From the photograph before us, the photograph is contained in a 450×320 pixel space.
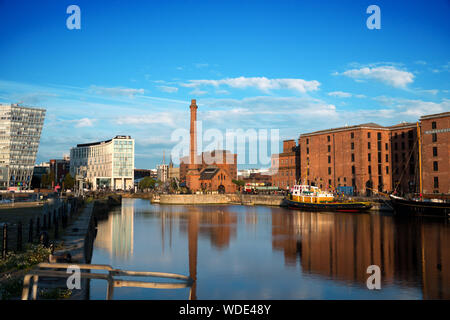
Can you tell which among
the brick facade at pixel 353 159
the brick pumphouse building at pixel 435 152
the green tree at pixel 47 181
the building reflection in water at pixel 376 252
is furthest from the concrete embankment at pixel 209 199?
the green tree at pixel 47 181

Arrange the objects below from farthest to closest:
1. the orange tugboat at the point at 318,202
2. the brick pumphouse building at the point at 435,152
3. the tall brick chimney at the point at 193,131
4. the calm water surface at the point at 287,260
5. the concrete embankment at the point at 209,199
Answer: the tall brick chimney at the point at 193,131
the concrete embankment at the point at 209,199
the orange tugboat at the point at 318,202
the brick pumphouse building at the point at 435,152
the calm water surface at the point at 287,260

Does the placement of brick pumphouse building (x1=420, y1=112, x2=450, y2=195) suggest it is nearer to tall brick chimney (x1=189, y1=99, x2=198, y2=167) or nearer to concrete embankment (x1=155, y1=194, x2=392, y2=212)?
concrete embankment (x1=155, y1=194, x2=392, y2=212)

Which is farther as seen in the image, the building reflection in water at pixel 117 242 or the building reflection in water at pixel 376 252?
the building reflection in water at pixel 117 242

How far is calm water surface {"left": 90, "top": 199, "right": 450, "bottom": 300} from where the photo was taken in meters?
18.1

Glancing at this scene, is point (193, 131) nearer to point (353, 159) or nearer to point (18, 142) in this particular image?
point (353, 159)

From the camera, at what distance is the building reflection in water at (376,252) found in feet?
67.6

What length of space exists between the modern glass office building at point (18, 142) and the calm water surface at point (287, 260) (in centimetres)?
12640

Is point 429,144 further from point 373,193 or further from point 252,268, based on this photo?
point 252,268

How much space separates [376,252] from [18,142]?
507 feet

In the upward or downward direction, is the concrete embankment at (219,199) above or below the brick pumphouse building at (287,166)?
below

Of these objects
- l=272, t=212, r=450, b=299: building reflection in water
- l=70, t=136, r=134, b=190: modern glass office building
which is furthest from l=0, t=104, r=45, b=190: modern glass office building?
l=272, t=212, r=450, b=299: building reflection in water

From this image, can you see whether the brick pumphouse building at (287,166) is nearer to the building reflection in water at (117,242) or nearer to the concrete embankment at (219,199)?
the concrete embankment at (219,199)

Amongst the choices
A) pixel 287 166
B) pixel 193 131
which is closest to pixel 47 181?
pixel 193 131

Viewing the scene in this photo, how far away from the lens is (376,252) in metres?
28.4
